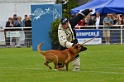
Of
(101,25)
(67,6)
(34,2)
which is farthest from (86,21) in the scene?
(67,6)

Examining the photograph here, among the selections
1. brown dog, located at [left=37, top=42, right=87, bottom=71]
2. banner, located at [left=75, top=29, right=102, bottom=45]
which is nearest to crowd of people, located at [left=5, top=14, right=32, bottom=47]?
banner, located at [left=75, top=29, right=102, bottom=45]

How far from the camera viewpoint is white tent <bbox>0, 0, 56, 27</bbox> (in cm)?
3491

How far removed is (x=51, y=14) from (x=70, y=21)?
470 inches

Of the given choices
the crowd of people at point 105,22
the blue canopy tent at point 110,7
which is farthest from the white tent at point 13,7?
the crowd of people at point 105,22

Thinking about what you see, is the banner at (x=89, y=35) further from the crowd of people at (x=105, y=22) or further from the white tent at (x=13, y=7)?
the white tent at (x=13, y=7)

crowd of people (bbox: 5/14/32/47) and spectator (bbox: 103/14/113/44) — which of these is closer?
spectator (bbox: 103/14/113/44)

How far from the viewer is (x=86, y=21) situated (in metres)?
32.7

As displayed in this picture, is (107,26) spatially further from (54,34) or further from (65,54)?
(65,54)

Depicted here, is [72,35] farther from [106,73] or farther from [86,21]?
[86,21]

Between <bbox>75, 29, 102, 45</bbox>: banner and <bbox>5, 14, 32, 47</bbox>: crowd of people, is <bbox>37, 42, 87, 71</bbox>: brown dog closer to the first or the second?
<bbox>75, 29, 102, 45</bbox>: banner

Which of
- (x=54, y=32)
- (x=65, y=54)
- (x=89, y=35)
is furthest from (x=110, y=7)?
(x=65, y=54)

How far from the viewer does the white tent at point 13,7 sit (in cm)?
3491

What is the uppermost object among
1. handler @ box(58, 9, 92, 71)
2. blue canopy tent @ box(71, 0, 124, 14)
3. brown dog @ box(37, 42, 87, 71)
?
blue canopy tent @ box(71, 0, 124, 14)

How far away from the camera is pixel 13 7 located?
3506 centimetres
